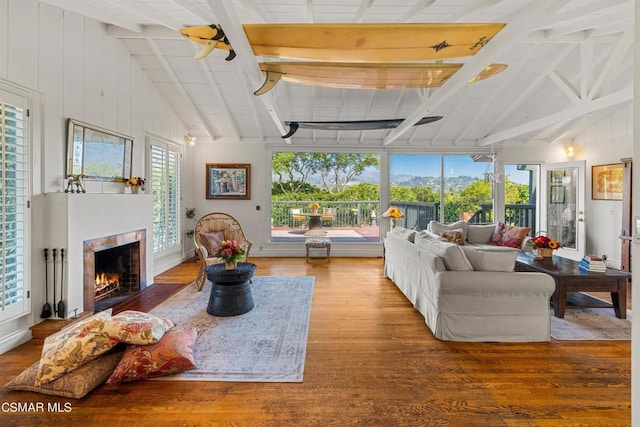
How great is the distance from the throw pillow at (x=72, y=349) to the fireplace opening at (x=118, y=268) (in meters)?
1.36

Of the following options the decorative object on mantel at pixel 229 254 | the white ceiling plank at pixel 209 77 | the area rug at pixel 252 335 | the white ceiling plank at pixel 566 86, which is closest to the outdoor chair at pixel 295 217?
the white ceiling plank at pixel 209 77

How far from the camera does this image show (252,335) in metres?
2.98

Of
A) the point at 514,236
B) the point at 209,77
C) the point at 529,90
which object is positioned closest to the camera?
the point at 209,77

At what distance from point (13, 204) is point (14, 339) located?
1.21 meters

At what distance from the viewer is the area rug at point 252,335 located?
7.76 feet

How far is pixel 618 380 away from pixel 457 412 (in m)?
1.40

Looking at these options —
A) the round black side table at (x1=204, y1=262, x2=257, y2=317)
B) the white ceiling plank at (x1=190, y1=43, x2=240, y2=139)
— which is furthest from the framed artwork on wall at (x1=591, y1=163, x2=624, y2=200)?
the white ceiling plank at (x1=190, y1=43, x2=240, y2=139)

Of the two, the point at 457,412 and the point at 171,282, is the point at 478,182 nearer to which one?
the point at 457,412

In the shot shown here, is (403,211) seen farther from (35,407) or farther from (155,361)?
(35,407)

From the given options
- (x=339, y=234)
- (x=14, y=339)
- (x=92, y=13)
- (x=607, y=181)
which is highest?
(x=92, y=13)

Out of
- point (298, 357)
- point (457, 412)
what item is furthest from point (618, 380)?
point (298, 357)

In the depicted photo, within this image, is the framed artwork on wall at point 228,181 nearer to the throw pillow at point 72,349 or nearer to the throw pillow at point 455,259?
the throw pillow at point 72,349

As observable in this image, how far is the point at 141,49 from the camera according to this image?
14.2 feet

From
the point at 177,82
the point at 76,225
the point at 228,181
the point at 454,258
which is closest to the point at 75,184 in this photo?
the point at 76,225
